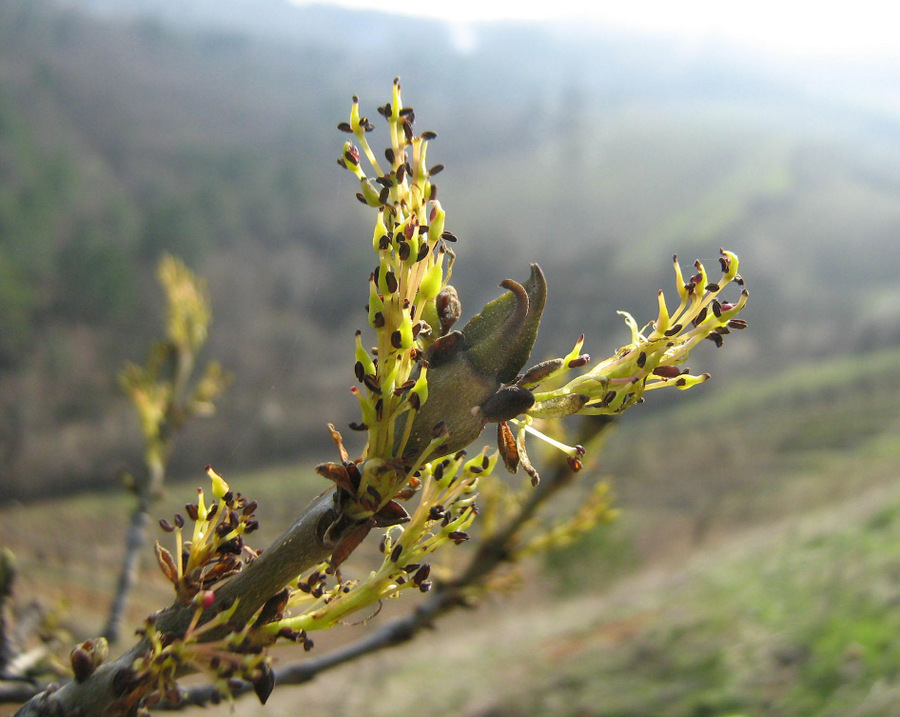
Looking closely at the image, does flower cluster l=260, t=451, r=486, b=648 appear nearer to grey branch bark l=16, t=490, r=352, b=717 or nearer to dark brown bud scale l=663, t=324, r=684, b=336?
grey branch bark l=16, t=490, r=352, b=717

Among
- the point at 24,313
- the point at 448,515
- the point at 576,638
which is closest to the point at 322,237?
the point at 24,313

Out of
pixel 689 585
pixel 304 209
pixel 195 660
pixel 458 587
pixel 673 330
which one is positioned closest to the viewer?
pixel 195 660

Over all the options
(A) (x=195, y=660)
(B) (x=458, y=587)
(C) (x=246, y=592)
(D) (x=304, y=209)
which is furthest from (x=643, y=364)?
(D) (x=304, y=209)

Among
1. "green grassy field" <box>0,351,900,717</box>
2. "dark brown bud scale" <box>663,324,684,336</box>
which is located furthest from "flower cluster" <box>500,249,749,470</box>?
"green grassy field" <box>0,351,900,717</box>

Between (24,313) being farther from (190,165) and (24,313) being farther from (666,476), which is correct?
(666,476)

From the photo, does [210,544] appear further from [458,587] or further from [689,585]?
[689,585]

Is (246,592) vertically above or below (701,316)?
below

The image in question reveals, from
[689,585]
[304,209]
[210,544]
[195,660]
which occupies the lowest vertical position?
[195,660]
